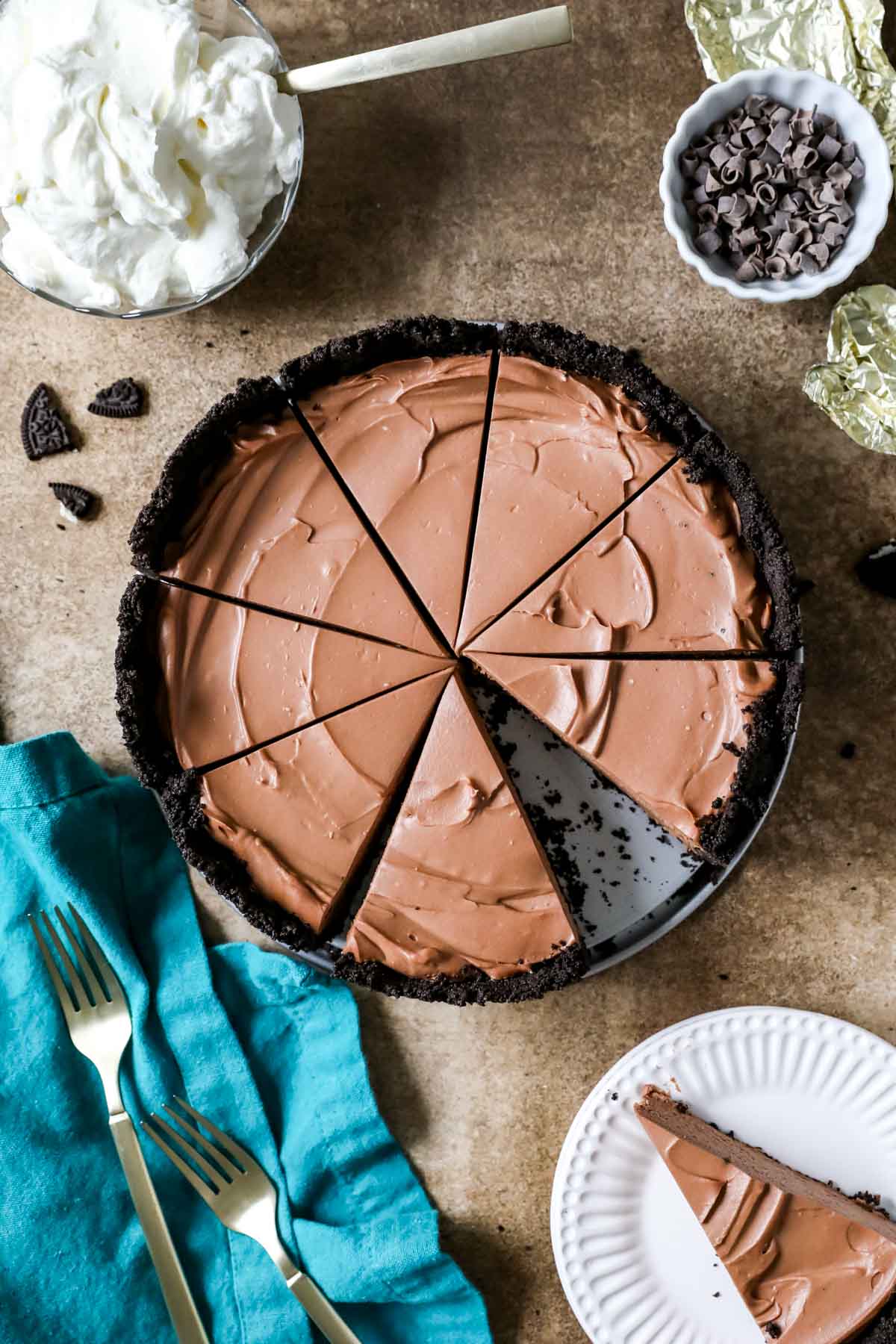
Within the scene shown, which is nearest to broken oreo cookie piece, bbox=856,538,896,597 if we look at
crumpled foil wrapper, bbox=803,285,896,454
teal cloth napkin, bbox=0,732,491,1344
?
crumpled foil wrapper, bbox=803,285,896,454

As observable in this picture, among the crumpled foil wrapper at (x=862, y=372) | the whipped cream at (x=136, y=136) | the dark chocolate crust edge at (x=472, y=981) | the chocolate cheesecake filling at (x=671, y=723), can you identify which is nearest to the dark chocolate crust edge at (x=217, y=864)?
the dark chocolate crust edge at (x=472, y=981)

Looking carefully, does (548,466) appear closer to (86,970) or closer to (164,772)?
(164,772)

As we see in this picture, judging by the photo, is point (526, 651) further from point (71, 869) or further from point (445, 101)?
point (445, 101)

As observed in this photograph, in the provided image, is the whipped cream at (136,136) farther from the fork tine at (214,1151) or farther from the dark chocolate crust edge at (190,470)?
the fork tine at (214,1151)

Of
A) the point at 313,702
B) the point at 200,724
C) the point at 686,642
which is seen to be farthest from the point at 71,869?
the point at 686,642

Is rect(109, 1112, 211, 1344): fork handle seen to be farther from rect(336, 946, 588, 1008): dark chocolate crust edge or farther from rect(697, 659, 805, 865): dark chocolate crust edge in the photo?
rect(697, 659, 805, 865): dark chocolate crust edge

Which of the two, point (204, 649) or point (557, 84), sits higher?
point (557, 84)
